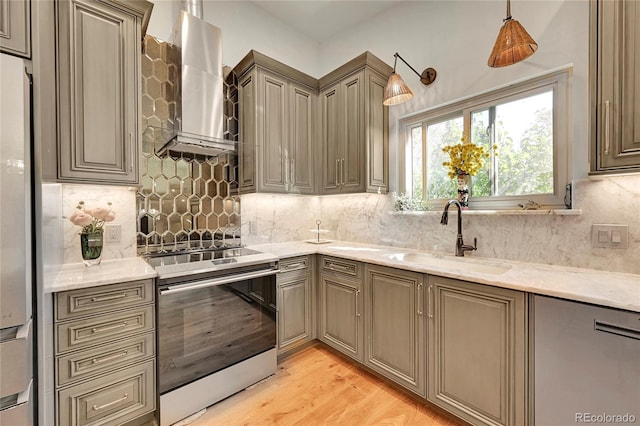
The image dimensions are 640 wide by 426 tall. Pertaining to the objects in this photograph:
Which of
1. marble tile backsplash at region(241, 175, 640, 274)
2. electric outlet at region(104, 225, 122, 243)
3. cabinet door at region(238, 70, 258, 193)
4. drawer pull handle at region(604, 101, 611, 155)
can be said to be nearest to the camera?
drawer pull handle at region(604, 101, 611, 155)

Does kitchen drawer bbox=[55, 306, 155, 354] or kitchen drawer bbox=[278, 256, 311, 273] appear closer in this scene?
kitchen drawer bbox=[55, 306, 155, 354]

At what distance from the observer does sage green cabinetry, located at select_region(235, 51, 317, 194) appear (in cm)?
241

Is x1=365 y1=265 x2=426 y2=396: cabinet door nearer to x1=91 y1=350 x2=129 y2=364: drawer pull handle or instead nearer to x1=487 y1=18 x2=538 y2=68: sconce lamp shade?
x1=487 y1=18 x2=538 y2=68: sconce lamp shade

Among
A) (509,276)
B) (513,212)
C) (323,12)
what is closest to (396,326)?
(509,276)

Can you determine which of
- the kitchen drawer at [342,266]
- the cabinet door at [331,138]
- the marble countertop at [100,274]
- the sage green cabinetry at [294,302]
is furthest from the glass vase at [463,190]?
the marble countertop at [100,274]

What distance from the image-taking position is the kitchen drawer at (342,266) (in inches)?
83.9

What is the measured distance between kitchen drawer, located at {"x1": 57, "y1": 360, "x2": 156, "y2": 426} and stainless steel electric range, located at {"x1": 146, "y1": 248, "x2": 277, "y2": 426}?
78 millimetres

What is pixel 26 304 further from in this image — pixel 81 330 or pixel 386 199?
pixel 386 199

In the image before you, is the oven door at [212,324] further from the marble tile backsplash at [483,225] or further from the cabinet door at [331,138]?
the cabinet door at [331,138]

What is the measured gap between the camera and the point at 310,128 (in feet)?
9.25

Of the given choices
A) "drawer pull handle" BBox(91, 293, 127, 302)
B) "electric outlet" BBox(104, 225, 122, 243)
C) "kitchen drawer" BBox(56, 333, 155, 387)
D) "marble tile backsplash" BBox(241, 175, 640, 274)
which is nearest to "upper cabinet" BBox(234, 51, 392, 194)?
"marble tile backsplash" BBox(241, 175, 640, 274)

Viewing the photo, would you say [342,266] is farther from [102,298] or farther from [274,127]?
[102,298]

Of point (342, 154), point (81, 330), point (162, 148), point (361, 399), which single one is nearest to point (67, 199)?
point (162, 148)

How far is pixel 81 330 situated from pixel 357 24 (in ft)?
11.5
